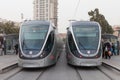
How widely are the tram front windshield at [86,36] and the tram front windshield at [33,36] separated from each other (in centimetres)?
221

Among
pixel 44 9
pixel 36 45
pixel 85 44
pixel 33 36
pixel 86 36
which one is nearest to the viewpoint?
pixel 36 45

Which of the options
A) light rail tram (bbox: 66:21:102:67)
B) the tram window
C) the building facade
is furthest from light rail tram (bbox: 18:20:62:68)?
the building facade

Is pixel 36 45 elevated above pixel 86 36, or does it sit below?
below

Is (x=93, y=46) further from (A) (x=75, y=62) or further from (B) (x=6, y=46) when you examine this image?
(B) (x=6, y=46)

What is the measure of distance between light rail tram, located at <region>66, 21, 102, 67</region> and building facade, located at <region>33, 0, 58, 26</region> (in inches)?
2394

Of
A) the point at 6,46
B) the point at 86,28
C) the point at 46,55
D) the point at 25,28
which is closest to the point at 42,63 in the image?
the point at 46,55

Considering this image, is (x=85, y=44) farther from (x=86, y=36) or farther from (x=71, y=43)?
(x=71, y=43)

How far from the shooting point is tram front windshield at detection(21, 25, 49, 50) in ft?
62.0

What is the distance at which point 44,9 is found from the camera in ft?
277

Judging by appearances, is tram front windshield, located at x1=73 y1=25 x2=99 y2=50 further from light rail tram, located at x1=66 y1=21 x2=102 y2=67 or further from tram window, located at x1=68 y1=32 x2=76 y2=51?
tram window, located at x1=68 y1=32 x2=76 y2=51

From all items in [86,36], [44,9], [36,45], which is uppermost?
[44,9]

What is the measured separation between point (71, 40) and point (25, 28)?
10.8 ft

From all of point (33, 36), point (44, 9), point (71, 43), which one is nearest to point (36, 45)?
point (33, 36)

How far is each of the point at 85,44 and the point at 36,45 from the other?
332 centimetres
